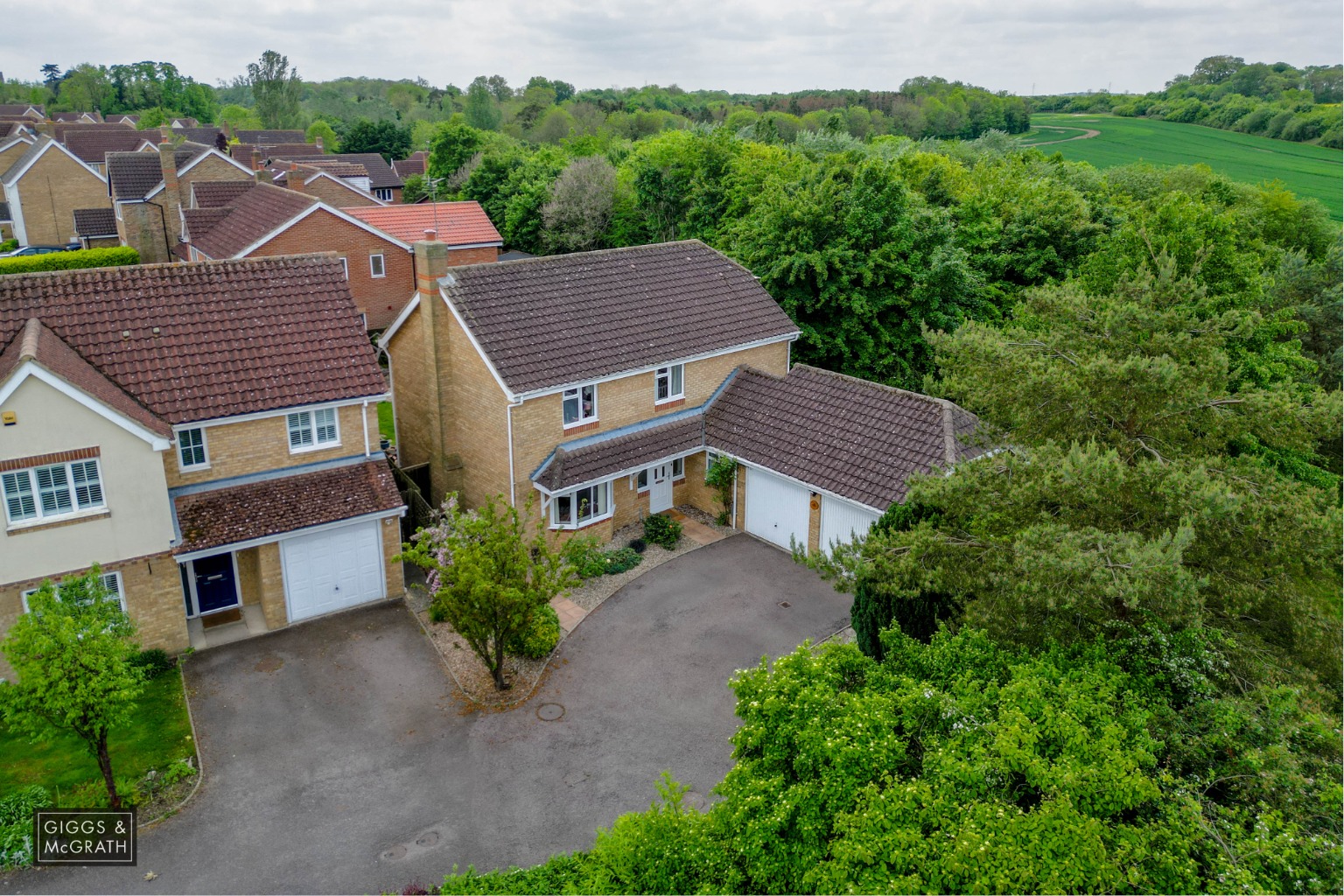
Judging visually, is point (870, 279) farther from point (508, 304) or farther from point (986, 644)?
point (986, 644)

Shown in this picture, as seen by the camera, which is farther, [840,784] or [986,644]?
[986,644]

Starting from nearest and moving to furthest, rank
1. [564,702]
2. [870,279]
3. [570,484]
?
[564,702] < [570,484] < [870,279]

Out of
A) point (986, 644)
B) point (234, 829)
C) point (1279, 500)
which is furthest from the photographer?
point (234, 829)

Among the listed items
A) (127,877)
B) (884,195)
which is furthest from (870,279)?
(127,877)

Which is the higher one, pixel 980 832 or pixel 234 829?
pixel 980 832

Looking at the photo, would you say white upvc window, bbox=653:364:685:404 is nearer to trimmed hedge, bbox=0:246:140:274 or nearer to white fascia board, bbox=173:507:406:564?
white fascia board, bbox=173:507:406:564

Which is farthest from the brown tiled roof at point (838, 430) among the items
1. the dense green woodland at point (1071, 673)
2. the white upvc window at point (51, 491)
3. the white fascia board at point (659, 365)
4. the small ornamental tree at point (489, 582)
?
the white upvc window at point (51, 491)

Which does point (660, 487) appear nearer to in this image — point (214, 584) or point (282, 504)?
point (282, 504)

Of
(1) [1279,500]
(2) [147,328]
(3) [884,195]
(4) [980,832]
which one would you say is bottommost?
(4) [980,832]
